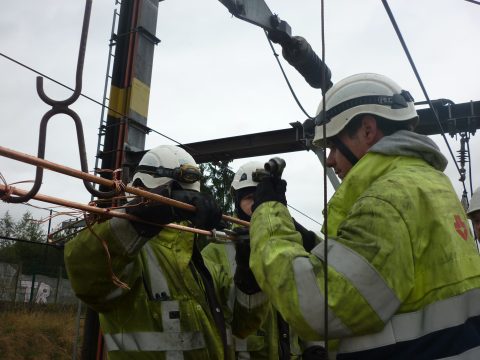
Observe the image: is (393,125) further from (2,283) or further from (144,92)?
(2,283)

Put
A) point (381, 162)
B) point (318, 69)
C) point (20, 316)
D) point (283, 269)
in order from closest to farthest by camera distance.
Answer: point (283, 269) → point (381, 162) → point (318, 69) → point (20, 316)

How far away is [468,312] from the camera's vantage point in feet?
5.25

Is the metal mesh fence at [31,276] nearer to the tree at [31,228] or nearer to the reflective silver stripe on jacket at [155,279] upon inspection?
the tree at [31,228]

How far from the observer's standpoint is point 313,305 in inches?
63.6

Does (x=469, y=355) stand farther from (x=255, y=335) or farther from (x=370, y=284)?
(x=255, y=335)

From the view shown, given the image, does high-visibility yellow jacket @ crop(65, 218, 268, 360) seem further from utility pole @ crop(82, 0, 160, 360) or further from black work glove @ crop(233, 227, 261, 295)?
utility pole @ crop(82, 0, 160, 360)

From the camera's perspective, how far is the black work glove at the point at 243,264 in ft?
9.46

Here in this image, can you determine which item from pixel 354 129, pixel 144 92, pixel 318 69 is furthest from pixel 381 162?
pixel 144 92

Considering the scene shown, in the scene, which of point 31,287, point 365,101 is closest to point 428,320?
point 365,101

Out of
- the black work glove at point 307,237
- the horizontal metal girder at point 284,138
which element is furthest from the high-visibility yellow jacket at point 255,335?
the horizontal metal girder at point 284,138

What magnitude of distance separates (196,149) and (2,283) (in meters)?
11.6

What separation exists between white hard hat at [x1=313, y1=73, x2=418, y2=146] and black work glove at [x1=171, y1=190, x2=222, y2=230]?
63cm

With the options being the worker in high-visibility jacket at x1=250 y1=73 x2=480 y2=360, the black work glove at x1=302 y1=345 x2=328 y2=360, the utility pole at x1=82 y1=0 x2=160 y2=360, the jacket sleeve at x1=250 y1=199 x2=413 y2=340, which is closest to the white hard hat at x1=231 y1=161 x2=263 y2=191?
the black work glove at x1=302 y1=345 x2=328 y2=360

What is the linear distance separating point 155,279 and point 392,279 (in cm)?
162
